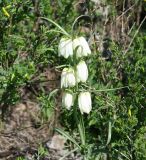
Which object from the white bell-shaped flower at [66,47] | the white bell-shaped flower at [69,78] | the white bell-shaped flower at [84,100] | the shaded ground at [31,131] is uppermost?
the white bell-shaped flower at [66,47]

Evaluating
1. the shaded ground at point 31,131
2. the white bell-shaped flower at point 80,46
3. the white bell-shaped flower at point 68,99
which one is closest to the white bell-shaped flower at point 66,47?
the white bell-shaped flower at point 80,46

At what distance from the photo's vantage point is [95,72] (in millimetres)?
2889

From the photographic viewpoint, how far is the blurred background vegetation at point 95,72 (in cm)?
261

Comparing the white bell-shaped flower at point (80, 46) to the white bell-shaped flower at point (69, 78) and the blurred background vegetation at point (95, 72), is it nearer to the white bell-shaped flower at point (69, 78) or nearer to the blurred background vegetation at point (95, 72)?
the white bell-shaped flower at point (69, 78)

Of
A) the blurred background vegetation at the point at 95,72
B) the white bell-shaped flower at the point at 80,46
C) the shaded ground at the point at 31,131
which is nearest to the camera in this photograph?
the white bell-shaped flower at the point at 80,46

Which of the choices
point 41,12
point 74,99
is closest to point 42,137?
point 41,12

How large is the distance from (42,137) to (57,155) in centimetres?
31

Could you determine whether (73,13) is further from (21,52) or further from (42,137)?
(42,137)

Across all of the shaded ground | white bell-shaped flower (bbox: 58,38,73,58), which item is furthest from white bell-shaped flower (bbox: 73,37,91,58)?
the shaded ground

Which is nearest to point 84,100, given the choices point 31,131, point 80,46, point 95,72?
point 80,46

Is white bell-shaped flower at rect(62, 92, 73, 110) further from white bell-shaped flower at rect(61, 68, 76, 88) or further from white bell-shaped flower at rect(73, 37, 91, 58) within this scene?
white bell-shaped flower at rect(73, 37, 91, 58)

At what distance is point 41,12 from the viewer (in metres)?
3.18

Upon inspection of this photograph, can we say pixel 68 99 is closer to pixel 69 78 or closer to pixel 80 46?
pixel 69 78

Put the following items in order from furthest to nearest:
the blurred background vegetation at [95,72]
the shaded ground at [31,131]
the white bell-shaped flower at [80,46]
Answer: the shaded ground at [31,131] < the blurred background vegetation at [95,72] < the white bell-shaped flower at [80,46]
